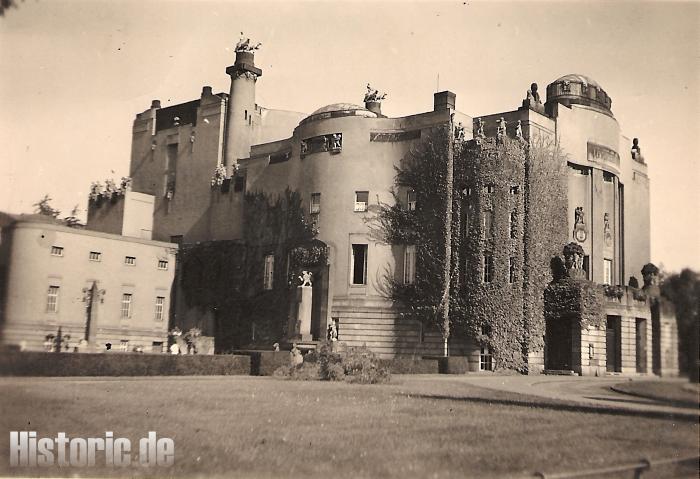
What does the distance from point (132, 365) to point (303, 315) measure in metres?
16.8

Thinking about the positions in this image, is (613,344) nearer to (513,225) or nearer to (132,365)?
(513,225)

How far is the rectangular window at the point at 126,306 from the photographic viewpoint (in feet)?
166

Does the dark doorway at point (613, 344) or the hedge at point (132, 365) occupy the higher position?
the dark doorway at point (613, 344)

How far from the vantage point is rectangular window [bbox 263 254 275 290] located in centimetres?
5097

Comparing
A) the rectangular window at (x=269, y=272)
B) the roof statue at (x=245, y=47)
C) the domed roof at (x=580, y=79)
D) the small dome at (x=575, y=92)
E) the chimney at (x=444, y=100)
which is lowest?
the rectangular window at (x=269, y=272)

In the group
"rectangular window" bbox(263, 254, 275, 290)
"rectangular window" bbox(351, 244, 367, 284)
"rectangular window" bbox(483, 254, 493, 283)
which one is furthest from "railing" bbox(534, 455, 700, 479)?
"rectangular window" bbox(263, 254, 275, 290)

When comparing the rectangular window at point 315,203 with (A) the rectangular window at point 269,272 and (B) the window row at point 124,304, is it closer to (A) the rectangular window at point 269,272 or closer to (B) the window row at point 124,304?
(A) the rectangular window at point 269,272

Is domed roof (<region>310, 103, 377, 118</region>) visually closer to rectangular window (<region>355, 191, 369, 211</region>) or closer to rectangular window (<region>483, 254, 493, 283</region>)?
rectangular window (<region>355, 191, 369, 211</region>)

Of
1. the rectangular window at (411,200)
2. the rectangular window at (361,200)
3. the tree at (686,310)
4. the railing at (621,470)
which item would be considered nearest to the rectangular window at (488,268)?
the rectangular window at (411,200)

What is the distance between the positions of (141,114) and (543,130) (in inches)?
1517

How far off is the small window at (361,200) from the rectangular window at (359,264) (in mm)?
2394

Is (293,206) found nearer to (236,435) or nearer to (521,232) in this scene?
(521,232)

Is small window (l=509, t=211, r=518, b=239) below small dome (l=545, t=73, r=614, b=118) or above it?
below

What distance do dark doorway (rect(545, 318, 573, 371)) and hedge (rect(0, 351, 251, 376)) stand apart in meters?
19.7
